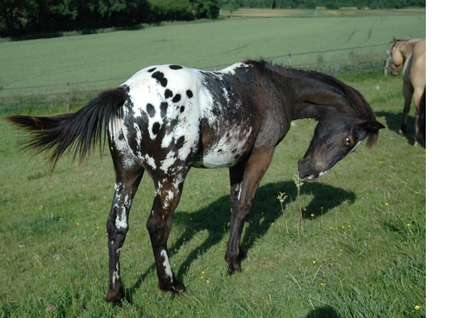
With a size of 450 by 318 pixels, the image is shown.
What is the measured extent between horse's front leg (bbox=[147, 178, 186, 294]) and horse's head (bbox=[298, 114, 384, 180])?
1.70 m

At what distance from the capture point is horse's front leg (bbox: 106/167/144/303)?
165 inches

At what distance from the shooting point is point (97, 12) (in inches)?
1684

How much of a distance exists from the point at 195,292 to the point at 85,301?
1012 millimetres

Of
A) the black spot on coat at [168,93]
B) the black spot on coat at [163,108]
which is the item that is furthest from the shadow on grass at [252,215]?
the black spot on coat at [168,93]

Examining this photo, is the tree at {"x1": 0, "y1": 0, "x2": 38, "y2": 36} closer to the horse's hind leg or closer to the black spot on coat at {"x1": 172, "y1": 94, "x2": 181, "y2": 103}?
the horse's hind leg

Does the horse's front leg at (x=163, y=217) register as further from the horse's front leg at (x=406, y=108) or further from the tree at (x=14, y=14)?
the tree at (x=14, y=14)

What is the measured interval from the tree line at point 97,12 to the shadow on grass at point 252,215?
2964 centimetres

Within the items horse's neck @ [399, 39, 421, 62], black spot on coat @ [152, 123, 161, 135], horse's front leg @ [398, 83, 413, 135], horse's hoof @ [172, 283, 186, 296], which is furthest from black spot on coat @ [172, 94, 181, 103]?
horse's neck @ [399, 39, 421, 62]

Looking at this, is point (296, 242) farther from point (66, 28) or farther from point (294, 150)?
point (66, 28)

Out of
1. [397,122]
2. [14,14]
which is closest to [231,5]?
[14,14]

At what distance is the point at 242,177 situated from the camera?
534 cm

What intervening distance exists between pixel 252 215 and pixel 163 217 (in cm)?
249

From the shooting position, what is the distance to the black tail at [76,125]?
393 cm

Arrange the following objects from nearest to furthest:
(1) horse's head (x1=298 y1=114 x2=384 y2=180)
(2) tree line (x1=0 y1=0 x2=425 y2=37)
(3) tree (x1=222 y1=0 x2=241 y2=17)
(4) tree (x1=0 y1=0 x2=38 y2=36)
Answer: (1) horse's head (x1=298 y1=114 x2=384 y2=180)
(4) tree (x1=0 y1=0 x2=38 y2=36)
(2) tree line (x1=0 y1=0 x2=425 y2=37)
(3) tree (x1=222 y1=0 x2=241 y2=17)
